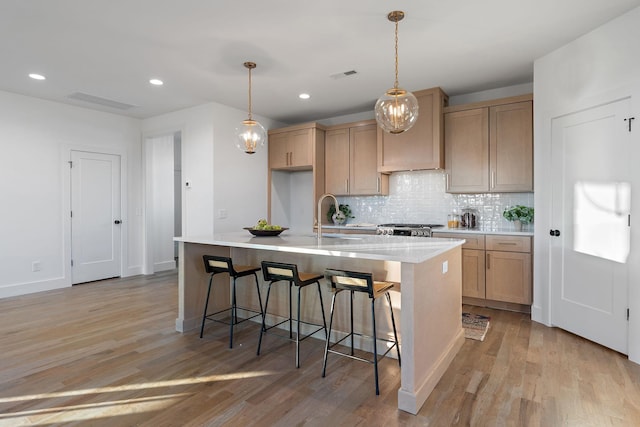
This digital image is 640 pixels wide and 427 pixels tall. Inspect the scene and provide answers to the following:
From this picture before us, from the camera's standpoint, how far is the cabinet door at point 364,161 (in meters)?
5.29

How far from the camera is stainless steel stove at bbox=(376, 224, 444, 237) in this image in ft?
14.7

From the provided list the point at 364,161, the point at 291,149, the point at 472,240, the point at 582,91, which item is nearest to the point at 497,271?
the point at 472,240

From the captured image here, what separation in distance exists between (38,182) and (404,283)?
541 centimetres

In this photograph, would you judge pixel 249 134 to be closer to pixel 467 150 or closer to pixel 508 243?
pixel 467 150

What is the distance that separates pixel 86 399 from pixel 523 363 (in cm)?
308

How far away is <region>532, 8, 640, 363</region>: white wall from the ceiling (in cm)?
15

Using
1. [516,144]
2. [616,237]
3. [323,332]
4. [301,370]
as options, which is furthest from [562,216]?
[301,370]

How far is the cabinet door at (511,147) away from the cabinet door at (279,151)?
304 cm

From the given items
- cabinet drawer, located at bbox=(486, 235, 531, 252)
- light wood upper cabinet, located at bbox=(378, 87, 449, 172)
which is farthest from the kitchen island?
light wood upper cabinet, located at bbox=(378, 87, 449, 172)

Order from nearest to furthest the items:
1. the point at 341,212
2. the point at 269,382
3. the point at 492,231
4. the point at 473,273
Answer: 1. the point at 269,382
2. the point at 492,231
3. the point at 473,273
4. the point at 341,212

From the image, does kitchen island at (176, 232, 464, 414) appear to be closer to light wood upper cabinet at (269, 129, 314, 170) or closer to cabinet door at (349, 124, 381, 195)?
cabinet door at (349, 124, 381, 195)

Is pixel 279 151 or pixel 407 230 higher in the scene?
pixel 279 151

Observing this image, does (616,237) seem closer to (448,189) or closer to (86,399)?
(448,189)

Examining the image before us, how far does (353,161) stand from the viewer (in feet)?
18.0
